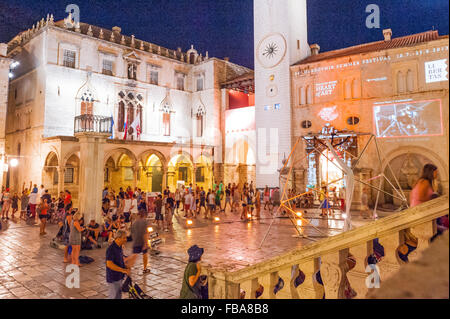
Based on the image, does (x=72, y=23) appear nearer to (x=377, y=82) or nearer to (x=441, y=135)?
(x=377, y=82)

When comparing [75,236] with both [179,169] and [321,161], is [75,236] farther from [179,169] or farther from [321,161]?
[179,169]

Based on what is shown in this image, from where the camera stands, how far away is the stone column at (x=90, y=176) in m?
10.5

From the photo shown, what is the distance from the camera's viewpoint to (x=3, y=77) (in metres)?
22.8

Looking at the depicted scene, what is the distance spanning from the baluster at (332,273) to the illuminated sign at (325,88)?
21.0 metres

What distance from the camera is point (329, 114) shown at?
22234mm

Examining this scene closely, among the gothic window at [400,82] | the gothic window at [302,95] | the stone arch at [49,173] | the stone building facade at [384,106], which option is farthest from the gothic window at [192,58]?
the gothic window at [400,82]

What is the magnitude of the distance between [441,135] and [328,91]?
7643 mm

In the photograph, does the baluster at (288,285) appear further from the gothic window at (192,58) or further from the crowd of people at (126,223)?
the gothic window at (192,58)

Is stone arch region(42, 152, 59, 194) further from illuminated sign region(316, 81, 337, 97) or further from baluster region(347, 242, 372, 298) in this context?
baluster region(347, 242, 372, 298)

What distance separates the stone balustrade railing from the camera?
2775 millimetres

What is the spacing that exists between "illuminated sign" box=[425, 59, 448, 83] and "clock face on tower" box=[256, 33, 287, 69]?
1003cm

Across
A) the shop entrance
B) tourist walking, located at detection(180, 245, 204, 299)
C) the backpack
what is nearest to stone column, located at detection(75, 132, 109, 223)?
the backpack

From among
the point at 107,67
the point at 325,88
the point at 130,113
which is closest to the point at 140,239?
the point at 325,88

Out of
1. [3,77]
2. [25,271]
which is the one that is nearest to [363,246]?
[25,271]
